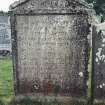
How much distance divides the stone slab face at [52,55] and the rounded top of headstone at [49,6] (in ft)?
0.38

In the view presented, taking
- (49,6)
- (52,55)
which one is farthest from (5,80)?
(49,6)

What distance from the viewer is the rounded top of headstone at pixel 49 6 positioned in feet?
17.9

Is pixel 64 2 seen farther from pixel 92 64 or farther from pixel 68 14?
pixel 92 64

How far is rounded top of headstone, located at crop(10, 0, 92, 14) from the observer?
5457mm

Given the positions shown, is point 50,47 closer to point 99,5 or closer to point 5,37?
point 5,37

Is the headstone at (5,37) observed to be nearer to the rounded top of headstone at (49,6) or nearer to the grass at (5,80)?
the grass at (5,80)

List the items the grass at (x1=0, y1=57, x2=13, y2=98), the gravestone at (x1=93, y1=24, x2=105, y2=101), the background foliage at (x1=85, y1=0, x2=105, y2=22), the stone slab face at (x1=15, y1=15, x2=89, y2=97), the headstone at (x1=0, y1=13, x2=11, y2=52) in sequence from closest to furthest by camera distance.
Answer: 1. the gravestone at (x1=93, y1=24, x2=105, y2=101)
2. the stone slab face at (x1=15, y1=15, x2=89, y2=97)
3. the grass at (x1=0, y1=57, x2=13, y2=98)
4. the headstone at (x1=0, y1=13, x2=11, y2=52)
5. the background foliage at (x1=85, y1=0, x2=105, y2=22)

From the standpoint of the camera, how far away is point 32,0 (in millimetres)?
5539

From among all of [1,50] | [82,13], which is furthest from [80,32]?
[1,50]

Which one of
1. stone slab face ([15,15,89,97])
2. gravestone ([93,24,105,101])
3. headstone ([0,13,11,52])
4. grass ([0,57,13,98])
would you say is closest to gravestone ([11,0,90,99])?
stone slab face ([15,15,89,97])

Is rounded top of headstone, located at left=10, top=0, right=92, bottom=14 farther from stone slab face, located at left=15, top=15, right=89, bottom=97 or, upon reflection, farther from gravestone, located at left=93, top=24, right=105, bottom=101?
gravestone, located at left=93, top=24, right=105, bottom=101

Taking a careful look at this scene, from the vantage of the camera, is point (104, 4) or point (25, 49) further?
point (104, 4)

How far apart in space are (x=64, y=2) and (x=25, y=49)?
1.20m

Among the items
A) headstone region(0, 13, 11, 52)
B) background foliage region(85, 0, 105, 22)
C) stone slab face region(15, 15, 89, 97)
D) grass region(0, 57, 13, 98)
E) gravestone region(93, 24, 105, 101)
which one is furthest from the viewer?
background foliage region(85, 0, 105, 22)
